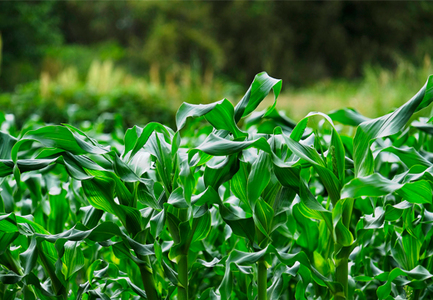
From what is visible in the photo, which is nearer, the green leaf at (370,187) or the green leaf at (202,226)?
the green leaf at (370,187)

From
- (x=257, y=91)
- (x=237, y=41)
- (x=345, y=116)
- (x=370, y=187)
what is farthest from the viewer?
(x=237, y=41)

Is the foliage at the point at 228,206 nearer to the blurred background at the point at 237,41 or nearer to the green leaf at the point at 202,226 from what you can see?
the green leaf at the point at 202,226

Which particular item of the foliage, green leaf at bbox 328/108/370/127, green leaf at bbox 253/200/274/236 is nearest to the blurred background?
green leaf at bbox 328/108/370/127

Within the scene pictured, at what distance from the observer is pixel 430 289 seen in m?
0.81

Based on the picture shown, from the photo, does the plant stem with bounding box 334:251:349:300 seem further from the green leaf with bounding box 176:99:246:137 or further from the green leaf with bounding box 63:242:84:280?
the green leaf with bounding box 63:242:84:280

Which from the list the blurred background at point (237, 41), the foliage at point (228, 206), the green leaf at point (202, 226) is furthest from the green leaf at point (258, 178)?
the blurred background at point (237, 41)

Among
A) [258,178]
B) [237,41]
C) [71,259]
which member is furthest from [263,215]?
[237,41]

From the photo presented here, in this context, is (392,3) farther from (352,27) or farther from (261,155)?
(261,155)

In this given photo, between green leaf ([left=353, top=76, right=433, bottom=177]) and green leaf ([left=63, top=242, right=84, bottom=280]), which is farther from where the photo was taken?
green leaf ([left=63, top=242, right=84, bottom=280])

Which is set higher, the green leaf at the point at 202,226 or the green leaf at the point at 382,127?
the green leaf at the point at 382,127

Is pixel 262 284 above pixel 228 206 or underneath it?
underneath

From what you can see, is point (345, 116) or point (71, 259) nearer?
point (71, 259)

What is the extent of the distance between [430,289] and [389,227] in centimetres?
15

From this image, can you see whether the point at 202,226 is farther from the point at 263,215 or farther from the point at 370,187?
the point at 370,187
